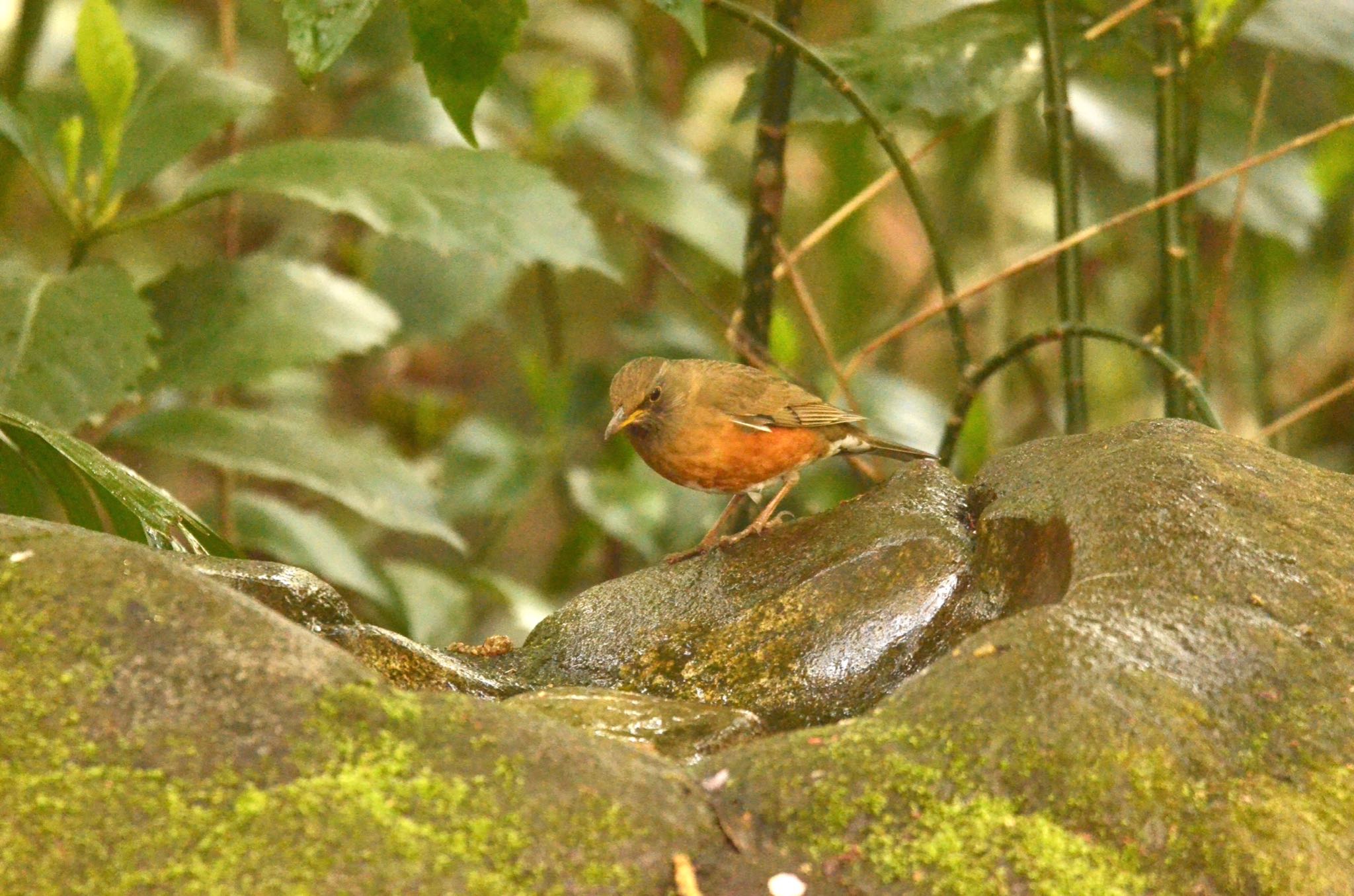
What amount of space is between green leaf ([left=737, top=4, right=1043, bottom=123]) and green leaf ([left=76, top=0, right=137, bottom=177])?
1.61 m

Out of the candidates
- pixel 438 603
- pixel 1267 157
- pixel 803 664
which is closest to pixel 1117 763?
pixel 803 664

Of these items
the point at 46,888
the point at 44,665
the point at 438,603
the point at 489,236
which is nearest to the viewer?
the point at 46,888

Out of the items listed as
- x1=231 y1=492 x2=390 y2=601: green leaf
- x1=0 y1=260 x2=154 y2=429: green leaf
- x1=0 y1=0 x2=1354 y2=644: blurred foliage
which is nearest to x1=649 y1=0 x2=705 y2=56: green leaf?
x1=0 y1=0 x2=1354 y2=644: blurred foliage

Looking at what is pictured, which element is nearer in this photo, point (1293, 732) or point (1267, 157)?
point (1293, 732)

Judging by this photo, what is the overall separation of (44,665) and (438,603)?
12.1 ft

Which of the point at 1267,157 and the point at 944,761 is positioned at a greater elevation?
the point at 1267,157

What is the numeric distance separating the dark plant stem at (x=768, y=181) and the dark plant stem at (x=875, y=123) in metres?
0.11

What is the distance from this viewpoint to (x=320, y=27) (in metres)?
2.32

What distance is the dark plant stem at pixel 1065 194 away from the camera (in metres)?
3.76

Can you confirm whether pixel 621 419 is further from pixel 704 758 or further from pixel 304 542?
pixel 704 758

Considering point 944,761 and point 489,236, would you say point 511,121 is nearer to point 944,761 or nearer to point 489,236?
point 489,236

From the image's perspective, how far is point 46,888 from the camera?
70.2 inches

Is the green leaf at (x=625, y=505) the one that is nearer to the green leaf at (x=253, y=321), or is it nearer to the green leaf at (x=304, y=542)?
the green leaf at (x=304, y=542)

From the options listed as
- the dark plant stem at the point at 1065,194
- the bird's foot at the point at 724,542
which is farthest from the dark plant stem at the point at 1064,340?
the bird's foot at the point at 724,542
